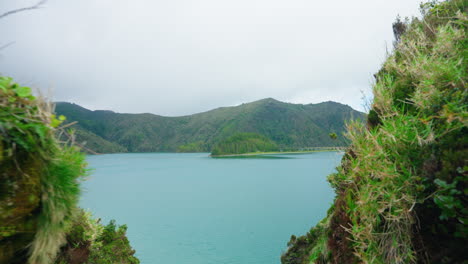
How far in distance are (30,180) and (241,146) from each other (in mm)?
154461

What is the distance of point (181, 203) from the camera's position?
3531cm

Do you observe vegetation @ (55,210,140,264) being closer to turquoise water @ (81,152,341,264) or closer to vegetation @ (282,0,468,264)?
vegetation @ (282,0,468,264)

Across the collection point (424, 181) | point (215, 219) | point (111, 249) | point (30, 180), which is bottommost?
point (215, 219)

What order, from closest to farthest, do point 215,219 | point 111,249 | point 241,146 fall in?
point 111,249, point 215,219, point 241,146

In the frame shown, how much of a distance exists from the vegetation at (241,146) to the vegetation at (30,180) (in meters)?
151

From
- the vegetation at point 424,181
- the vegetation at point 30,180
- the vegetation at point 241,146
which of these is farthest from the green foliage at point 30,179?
the vegetation at point 241,146

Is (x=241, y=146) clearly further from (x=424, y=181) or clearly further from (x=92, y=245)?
(x=424, y=181)

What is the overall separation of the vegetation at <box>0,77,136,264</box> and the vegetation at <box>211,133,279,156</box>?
15062 centimetres

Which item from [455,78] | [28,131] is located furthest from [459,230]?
[28,131]

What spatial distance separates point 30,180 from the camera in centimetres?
160

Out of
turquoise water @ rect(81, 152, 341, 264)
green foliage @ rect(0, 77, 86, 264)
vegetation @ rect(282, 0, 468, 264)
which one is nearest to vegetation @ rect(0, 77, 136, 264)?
green foliage @ rect(0, 77, 86, 264)

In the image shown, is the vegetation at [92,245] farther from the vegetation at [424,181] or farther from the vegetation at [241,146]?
the vegetation at [241,146]

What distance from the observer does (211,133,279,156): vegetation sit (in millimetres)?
153250

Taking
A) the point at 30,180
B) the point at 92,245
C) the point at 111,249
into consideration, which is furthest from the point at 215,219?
the point at 30,180
